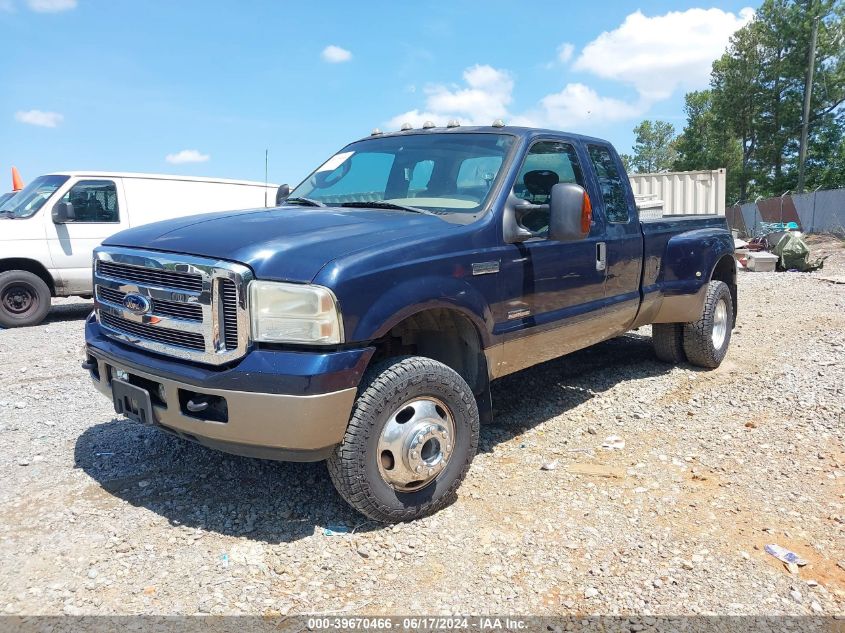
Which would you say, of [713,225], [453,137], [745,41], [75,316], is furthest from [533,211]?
[745,41]

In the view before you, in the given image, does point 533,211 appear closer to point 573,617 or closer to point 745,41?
point 573,617

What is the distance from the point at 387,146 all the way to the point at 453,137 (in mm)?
532

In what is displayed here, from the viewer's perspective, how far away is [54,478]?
374 cm

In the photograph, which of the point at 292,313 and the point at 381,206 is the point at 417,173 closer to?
the point at 381,206

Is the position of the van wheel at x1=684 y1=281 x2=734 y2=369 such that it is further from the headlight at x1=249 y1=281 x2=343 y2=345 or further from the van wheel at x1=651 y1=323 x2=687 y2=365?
the headlight at x1=249 y1=281 x2=343 y2=345

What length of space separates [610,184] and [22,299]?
26.5 ft

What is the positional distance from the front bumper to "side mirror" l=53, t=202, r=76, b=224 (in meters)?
7.22

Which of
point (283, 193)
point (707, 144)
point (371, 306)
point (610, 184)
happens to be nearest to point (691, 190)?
point (610, 184)

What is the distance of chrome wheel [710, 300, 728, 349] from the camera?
20.5 feet

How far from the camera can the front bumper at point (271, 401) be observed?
2.76 m

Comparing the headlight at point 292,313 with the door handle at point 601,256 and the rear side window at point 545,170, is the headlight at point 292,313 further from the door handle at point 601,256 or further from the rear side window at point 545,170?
the door handle at point 601,256

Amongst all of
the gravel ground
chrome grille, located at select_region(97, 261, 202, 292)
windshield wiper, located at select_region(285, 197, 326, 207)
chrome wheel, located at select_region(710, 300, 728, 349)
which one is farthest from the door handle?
chrome grille, located at select_region(97, 261, 202, 292)

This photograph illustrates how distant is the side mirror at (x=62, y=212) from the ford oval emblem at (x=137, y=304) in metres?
6.81

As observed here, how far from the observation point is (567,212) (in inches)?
143
